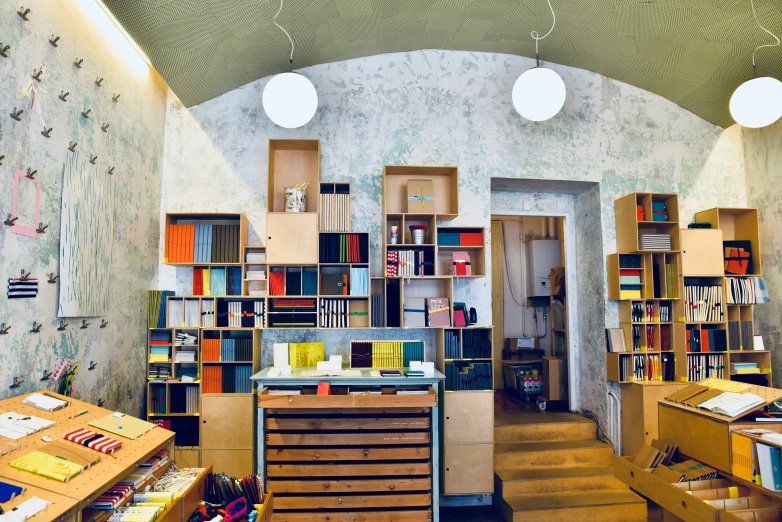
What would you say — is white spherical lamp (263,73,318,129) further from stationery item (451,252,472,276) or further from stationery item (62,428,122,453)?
stationery item (62,428,122,453)

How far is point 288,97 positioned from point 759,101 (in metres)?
3.74

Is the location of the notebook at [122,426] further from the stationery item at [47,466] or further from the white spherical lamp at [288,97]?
the white spherical lamp at [288,97]

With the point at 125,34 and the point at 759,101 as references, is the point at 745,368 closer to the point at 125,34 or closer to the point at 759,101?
the point at 759,101

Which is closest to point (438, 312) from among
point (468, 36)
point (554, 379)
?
point (468, 36)

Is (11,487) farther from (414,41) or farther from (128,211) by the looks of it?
(414,41)

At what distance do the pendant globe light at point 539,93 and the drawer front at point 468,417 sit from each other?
2543mm

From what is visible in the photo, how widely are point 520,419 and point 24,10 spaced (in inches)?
215

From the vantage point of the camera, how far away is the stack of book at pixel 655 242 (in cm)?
521

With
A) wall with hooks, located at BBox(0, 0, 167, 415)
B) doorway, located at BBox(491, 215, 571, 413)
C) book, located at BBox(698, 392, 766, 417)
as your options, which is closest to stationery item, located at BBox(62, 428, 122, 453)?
wall with hooks, located at BBox(0, 0, 167, 415)

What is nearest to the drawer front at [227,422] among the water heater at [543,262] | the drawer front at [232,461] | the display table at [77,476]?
the drawer front at [232,461]

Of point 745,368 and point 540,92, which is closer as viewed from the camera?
point 540,92

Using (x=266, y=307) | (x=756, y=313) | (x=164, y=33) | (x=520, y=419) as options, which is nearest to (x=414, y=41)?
(x=164, y=33)

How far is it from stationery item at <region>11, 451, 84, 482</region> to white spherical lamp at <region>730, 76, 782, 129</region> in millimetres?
5170

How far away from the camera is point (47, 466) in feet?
7.33
